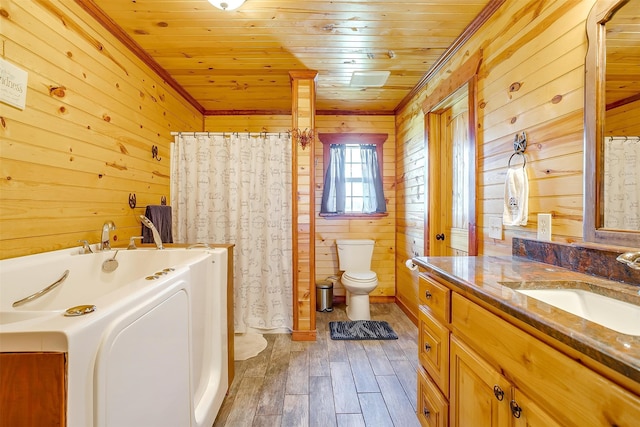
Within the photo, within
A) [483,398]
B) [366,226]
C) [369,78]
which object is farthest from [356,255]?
[483,398]

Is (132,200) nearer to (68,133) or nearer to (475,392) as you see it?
(68,133)

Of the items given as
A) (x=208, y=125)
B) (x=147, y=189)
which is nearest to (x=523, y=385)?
(x=147, y=189)

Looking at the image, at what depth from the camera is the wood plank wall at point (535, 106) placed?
1.12 metres

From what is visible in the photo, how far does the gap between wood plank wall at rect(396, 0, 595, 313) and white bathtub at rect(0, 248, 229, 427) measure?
1.64 metres

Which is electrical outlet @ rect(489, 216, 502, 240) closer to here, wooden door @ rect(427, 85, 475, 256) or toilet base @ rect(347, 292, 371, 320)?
wooden door @ rect(427, 85, 475, 256)

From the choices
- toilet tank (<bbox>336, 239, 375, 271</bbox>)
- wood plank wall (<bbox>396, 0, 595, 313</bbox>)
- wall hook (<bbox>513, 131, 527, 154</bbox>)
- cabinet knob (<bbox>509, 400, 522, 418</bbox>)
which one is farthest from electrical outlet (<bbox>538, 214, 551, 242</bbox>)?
toilet tank (<bbox>336, 239, 375, 271</bbox>)

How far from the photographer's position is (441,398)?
110 centimetres

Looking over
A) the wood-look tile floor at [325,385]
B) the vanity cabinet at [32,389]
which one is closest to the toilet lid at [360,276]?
the wood-look tile floor at [325,385]

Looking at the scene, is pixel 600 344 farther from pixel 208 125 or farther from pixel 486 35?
pixel 208 125

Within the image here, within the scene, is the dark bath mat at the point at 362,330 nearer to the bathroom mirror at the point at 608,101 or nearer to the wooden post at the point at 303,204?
the wooden post at the point at 303,204

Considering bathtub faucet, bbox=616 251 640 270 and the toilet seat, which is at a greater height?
bathtub faucet, bbox=616 251 640 270

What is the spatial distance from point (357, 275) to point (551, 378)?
210cm

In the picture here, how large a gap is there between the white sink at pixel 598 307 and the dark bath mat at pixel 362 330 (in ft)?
5.48

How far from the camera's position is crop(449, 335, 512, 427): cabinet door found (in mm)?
770
